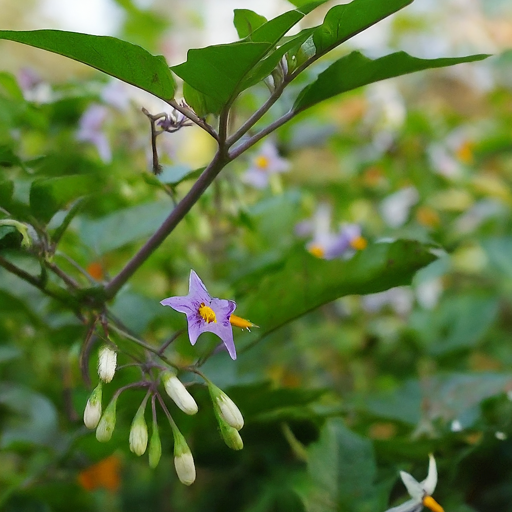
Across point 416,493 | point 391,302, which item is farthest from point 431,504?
point 391,302

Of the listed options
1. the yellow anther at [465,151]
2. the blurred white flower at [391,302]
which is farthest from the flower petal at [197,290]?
the yellow anther at [465,151]

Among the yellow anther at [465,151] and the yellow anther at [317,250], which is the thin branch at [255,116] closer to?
the yellow anther at [317,250]

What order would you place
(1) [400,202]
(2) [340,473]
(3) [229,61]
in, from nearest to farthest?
(3) [229,61], (2) [340,473], (1) [400,202]

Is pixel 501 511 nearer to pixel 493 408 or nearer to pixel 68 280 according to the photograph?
pixel 493 408

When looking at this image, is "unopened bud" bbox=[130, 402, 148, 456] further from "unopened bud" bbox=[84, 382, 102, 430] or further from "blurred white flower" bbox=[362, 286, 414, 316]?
"blurred white flower" bbox=[362, 286, 414, 316]

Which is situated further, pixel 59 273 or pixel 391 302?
pixel 391 302

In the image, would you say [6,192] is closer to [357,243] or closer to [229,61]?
[229,61]
